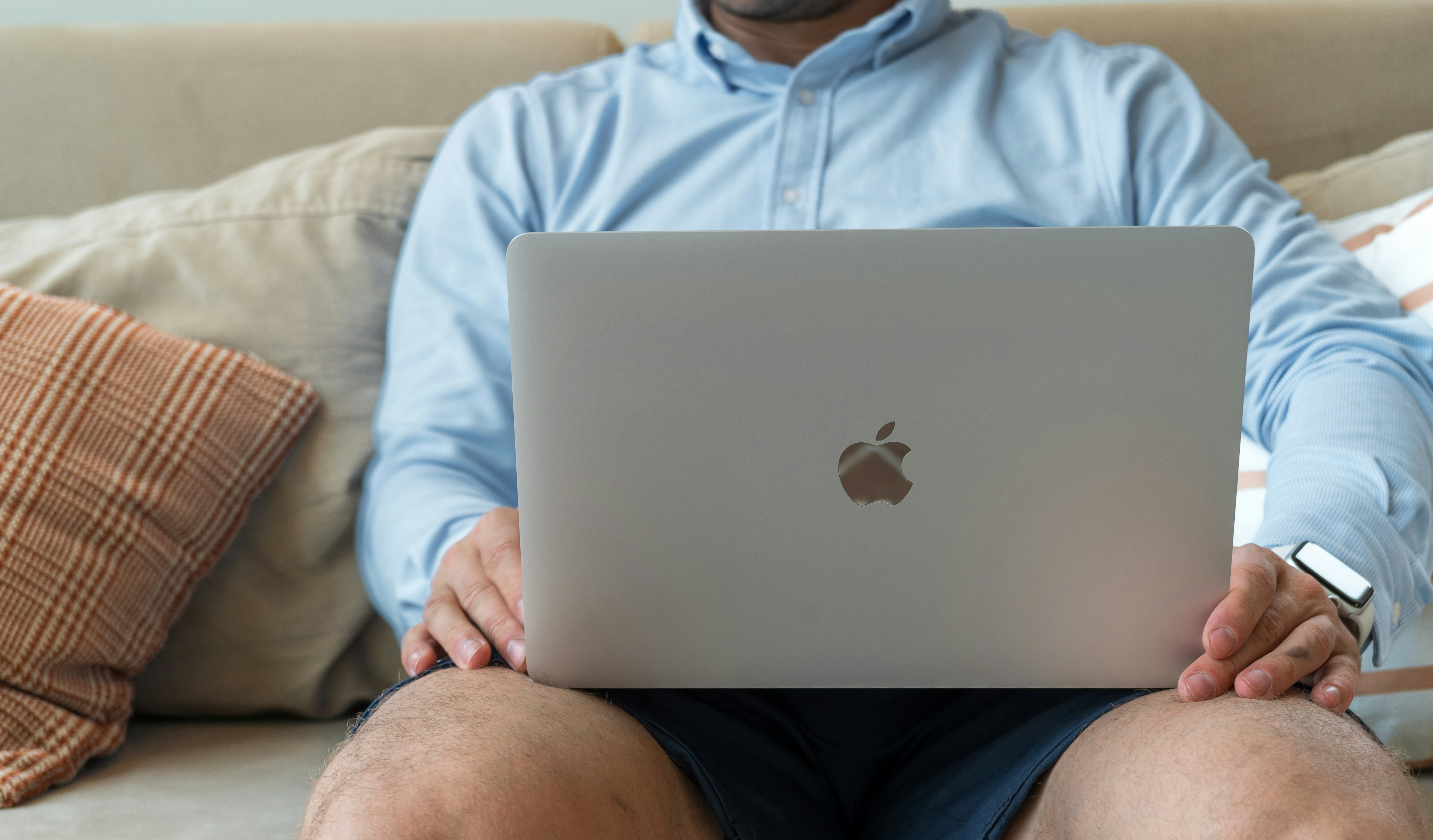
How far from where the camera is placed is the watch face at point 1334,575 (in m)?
0.71

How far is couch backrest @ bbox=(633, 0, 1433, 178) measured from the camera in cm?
132

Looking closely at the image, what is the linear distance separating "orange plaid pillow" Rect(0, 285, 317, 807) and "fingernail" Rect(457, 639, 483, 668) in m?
0.42

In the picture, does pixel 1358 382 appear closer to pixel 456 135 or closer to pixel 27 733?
pixel 456 135

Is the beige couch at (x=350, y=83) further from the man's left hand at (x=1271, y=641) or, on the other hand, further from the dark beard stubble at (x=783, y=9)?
the man's left hand at (x=1271, y=641)

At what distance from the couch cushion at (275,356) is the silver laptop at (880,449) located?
0.57 meters

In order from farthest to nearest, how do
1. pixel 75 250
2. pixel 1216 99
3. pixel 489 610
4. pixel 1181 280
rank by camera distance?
pixel 1216 99 → pixel 75 250 → pixel 489 610 → pixel 1181 280

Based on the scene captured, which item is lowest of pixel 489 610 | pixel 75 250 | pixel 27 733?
pixel 27 733

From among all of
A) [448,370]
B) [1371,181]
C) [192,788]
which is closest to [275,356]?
[448,370]

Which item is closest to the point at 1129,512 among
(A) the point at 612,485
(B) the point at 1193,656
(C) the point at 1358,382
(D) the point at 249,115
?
(B) the point at 1193,656

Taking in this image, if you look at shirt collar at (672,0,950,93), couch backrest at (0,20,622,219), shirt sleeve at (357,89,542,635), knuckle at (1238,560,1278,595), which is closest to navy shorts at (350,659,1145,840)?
knuckle at (1238,560,1278,595)

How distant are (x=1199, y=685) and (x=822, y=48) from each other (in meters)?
0.83

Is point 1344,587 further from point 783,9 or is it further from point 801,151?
point 783,9

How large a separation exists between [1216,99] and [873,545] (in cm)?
107

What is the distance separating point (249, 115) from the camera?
1338 mm
